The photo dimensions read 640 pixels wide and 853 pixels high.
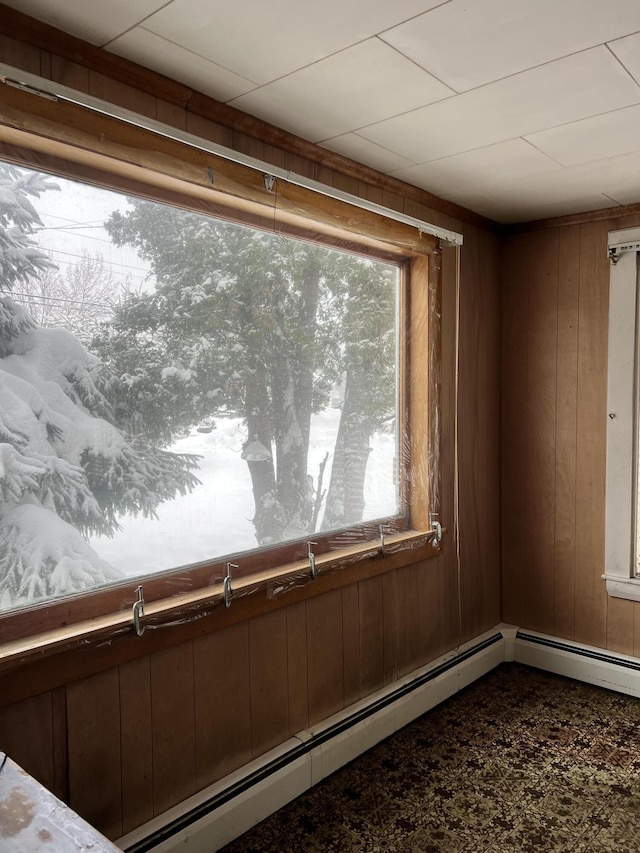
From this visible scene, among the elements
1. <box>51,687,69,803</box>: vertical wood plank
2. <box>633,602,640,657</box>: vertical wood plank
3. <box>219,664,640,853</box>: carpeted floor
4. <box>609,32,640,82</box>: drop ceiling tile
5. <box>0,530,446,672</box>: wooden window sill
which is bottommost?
<box>219,664,640,853</box>: carpeted floor

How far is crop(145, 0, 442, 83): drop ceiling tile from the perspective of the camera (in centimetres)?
141

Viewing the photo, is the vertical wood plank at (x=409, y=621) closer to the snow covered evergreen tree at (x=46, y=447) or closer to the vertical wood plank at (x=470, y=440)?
the vertical wood plank at (x=470, y=440)

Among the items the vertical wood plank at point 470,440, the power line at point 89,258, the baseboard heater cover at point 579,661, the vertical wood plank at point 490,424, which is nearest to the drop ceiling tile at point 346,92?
the power line at point 89,258

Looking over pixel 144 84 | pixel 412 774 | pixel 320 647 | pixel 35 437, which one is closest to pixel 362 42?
pixel 144 84

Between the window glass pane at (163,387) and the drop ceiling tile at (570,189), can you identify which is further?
the drop ceiling tile at (570,189)

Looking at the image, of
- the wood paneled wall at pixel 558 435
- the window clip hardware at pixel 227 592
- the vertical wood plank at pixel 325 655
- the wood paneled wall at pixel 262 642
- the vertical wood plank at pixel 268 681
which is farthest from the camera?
the wood paneled wall at pixel 558 435

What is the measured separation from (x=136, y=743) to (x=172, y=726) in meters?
0.12

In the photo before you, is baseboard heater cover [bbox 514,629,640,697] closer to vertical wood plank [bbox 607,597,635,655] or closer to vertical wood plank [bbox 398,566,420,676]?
vertical wood plank [bbox 607,597,635,655]

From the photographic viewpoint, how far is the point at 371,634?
101 inches

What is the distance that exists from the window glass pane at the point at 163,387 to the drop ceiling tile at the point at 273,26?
44 centimetres

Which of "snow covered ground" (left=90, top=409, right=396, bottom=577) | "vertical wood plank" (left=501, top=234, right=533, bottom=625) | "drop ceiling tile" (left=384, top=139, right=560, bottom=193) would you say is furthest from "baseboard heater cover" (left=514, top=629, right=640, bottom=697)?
"drop ceiling tile" (left=384, top=139, right=560, bottom=193)

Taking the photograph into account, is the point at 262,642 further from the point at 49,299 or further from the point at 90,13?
the point at 90,13

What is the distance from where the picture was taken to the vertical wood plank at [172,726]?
5.98 ft

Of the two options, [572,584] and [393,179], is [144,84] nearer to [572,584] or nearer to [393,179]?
[393,179]
